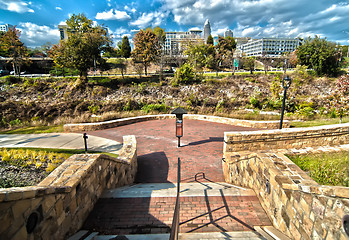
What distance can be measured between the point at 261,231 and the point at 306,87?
90.2 ft

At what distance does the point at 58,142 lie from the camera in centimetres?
905

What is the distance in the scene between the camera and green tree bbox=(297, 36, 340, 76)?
3047 centimetres

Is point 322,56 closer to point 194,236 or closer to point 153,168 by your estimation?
point 153,168

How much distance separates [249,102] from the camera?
67.4 feet

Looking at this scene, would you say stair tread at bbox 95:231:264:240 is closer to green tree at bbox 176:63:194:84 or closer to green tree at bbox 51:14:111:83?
green tree at bbox 176:63:194:84

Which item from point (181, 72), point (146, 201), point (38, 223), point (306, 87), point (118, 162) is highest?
point (181, 72)

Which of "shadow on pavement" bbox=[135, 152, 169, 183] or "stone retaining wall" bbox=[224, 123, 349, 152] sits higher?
"stone retaining wall" bbox=[224, 123, 349, 152]

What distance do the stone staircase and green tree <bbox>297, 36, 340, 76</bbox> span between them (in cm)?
3643

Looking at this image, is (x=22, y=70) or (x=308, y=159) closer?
(x=308, y=159)

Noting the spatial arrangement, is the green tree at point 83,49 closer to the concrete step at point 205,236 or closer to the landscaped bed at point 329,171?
the concrete step at point 205,236

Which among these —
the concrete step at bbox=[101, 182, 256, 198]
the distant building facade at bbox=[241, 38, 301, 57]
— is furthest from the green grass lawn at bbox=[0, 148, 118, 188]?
the distant building facade at bbox=[241, 38, 301, 57]

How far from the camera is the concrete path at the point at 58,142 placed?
835cm

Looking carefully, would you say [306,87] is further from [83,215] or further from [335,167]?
[83,215]

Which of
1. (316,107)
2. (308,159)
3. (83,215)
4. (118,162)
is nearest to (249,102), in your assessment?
(316,107)
